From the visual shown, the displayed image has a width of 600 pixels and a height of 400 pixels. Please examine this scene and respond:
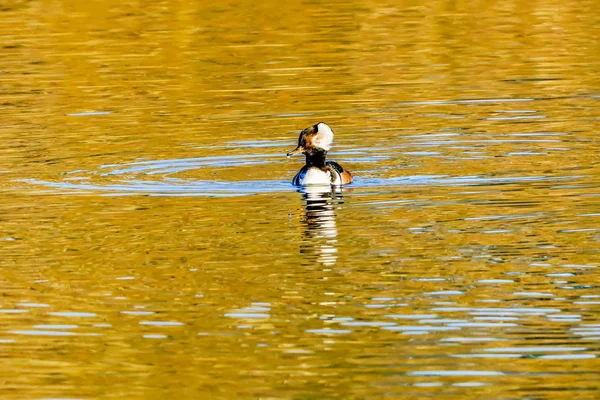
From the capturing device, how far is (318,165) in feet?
63.2

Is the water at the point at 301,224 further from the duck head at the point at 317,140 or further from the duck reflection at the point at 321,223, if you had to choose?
the duck head at the point at 317,140

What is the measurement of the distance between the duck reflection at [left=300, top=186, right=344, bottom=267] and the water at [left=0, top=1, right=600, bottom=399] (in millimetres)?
49

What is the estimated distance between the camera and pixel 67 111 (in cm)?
2594

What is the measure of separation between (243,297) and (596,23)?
2400 centimetres

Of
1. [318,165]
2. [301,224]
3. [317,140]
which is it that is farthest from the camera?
[317,140]

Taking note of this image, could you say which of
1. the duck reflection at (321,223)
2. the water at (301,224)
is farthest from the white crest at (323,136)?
the duck reflection at (321,223)

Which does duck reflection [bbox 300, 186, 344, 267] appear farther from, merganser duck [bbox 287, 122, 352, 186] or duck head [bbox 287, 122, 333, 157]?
duck head [bbox 287, 122, 333, 157]

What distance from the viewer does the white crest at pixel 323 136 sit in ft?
64.1

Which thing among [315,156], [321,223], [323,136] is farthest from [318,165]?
[321,223]

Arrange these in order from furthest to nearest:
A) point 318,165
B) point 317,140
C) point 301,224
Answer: point 317,140, point 318,165, point 301,224

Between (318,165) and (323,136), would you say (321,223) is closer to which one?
(318,165)

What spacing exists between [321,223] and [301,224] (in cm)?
21

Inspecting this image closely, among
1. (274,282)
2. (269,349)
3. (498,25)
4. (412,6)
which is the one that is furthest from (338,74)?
(269,349)

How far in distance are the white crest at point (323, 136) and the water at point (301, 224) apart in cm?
54
